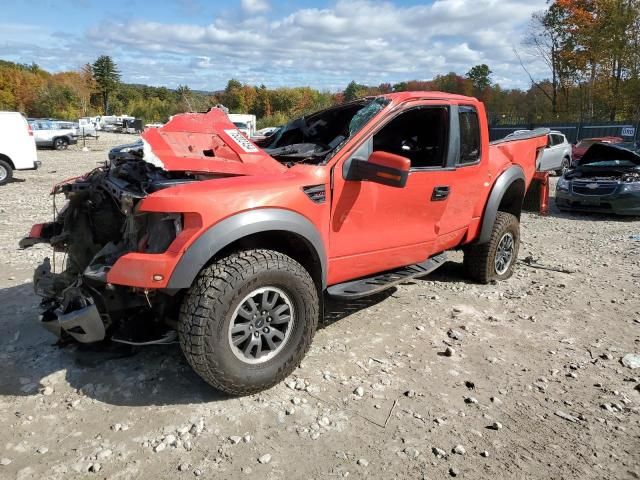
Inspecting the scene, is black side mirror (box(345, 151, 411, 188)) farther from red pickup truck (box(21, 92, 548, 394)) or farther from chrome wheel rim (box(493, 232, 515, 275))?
chrome wheel rim (box(493, 232, 515, 275))

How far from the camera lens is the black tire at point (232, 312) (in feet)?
9.68

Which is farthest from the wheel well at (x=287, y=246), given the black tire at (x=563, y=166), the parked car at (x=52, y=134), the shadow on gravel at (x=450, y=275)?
the parked car at (x=52, y=134)

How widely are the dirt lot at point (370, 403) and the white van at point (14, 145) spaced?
10.7m

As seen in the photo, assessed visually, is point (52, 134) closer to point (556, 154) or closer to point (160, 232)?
point (556, 154)

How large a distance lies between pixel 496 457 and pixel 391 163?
186cm

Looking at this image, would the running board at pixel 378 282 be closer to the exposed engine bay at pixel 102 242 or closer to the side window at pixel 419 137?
the side window at pixel 419 137

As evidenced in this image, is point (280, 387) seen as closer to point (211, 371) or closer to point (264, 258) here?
point (211, 371)

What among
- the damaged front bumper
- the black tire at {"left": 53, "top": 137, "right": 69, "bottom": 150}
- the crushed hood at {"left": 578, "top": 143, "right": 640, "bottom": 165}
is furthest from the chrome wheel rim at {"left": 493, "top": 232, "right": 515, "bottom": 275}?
the black tire at {"left": 53, "top": 137, "right": 69, "bottom": 150}

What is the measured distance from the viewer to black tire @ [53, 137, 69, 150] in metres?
28.0

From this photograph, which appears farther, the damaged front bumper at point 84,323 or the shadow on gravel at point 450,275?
the shadow on gravel at point 450,275

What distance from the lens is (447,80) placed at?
59750 millimetres

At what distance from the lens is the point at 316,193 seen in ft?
11.3

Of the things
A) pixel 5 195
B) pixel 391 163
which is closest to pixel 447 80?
pixel 5 195

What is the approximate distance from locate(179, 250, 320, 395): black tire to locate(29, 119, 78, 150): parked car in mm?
28800
